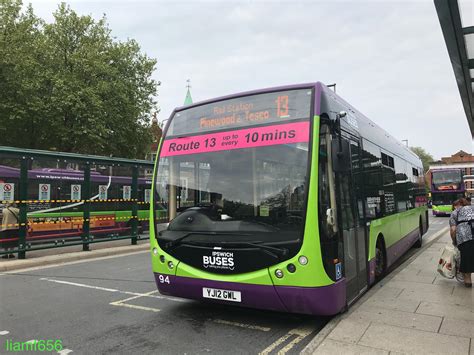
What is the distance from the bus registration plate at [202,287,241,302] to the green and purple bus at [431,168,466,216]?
Result: 33.4 meters

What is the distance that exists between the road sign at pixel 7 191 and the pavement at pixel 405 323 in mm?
9562

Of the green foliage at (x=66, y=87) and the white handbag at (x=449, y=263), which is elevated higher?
the green foliage at (x=66, y=87)

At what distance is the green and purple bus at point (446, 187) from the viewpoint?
109 feet

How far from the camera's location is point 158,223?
5527 mm

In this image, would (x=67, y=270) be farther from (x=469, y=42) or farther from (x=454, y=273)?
(x=469, y=42)

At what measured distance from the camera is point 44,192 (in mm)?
11672

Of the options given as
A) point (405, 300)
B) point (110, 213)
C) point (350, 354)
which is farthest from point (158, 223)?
point (110, 213)

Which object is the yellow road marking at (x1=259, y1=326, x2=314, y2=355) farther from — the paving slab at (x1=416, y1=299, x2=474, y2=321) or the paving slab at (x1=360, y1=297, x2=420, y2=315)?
the paving slab at (x1=416, y1=299, x2=474, y2=321)

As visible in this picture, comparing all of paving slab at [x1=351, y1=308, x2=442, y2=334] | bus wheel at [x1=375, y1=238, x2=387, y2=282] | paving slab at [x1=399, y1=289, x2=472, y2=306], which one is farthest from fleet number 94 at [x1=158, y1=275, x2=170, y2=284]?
bus wheel at [x1=375, y1=238, x2=387, y2=282]

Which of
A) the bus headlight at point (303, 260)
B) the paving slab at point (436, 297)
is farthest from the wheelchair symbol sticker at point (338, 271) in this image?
the paving slab at point (436, 297)

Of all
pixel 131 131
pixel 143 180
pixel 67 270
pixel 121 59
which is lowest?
pixel 67 270

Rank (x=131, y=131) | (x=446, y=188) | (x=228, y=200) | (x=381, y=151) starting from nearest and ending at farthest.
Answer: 1. (x=228, y=200)
2. (x=381, y=151)
3. (x=131, y=131)
4. (x=446, y=188)

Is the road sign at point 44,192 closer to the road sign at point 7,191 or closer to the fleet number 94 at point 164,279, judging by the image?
the road sign at point 7,191

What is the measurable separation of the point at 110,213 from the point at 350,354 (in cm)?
1135
